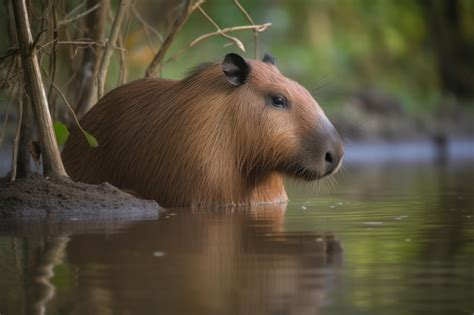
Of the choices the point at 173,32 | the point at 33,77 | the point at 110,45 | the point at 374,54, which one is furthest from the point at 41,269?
the point at 374,54

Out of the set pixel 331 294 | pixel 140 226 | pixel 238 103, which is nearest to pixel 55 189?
pixel 140 226

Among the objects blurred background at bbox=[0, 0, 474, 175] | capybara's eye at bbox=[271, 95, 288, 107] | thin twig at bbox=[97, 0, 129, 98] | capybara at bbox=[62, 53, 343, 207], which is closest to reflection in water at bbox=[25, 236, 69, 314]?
capybara at bbox=[62, 53, 343, 207]

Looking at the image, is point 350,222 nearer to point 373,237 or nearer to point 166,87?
point 373,237

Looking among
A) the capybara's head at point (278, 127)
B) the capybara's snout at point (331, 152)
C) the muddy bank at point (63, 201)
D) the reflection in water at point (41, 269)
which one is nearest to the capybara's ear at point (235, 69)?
the capybara's head at point (278, 127)

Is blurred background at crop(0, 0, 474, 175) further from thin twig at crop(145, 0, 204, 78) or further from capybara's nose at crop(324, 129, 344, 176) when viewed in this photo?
capybara's nose at crop(324, 129, 344, 176)

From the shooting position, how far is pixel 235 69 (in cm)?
714

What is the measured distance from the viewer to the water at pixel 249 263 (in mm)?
3199

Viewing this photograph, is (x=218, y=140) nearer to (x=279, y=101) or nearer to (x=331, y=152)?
(x=279, y=101)

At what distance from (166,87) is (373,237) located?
2.88 m

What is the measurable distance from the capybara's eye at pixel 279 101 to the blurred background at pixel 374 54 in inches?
326

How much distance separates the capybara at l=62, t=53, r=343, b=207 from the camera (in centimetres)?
705

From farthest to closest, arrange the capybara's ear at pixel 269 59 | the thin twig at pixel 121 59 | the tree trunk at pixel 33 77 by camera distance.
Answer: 1. the thin twig at pixel 121 59
2. the capybara's ear at pixel 269 59
3. the tree trunk at pixel 33 77

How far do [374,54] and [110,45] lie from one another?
403 inches

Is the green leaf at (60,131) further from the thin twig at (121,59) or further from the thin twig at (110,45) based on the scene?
the thin twig at (121,59)
